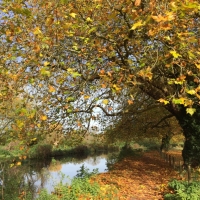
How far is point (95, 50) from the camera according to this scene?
860cm

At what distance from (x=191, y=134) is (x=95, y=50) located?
7.38m

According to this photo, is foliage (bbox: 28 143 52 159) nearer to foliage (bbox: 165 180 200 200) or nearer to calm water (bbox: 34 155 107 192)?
calm water (bbox: 34 155 107 192)

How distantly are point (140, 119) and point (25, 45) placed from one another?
548 inches

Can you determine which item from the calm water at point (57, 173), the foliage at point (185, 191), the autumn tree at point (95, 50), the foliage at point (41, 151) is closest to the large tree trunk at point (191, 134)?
the autumn tree at point (95, 50)

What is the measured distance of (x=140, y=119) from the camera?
19844 mm

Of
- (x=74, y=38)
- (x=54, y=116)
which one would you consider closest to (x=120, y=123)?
(x=54, y=116)

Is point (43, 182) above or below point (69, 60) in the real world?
below

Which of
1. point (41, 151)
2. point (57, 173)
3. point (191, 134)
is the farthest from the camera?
point (41, 151)

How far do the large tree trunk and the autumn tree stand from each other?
52mm

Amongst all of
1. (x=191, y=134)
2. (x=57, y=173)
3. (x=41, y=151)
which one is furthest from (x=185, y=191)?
(x=41, y=151)

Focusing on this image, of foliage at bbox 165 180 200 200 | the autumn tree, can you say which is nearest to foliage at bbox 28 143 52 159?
the autumn tree

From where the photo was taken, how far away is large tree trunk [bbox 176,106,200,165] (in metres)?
12.4

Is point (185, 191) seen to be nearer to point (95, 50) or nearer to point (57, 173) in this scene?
point (95, 50)

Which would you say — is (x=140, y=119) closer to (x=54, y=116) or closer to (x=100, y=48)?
(x=54, y=116)
